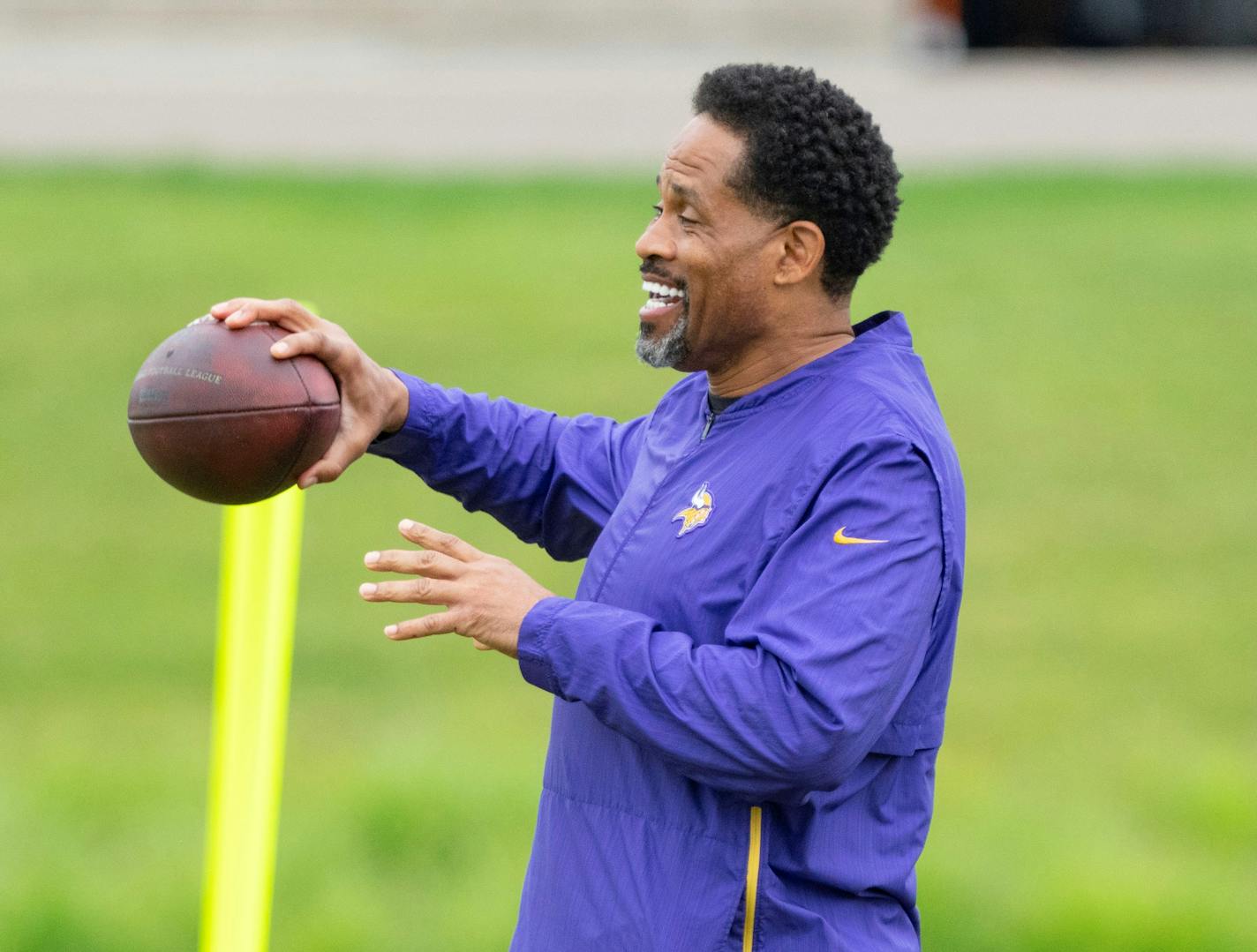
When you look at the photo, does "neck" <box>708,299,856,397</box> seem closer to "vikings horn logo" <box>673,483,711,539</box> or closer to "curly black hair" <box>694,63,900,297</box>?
"curly black hair" <box>694,63,900,297</box>

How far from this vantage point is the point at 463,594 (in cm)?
310

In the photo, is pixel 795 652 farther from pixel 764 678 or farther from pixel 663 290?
pixel 663 290

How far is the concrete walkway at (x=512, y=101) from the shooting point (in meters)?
17.6

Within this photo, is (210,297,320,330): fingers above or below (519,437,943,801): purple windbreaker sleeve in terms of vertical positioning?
above

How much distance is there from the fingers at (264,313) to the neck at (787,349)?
2.66 ft

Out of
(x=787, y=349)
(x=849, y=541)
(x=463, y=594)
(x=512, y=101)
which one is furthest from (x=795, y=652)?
(x=512, y=101)

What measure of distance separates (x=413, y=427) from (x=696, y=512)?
2.86ft

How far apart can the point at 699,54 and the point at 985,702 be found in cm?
1019

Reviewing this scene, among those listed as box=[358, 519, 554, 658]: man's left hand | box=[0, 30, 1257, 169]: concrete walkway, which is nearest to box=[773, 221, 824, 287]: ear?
box=[358, 519, 554, 658]: man's left hand

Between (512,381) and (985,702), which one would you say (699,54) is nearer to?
(512,381)

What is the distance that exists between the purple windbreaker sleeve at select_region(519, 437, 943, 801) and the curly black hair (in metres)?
0.47

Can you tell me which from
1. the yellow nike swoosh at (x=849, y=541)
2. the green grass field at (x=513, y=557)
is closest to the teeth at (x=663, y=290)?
the yellow nike swoosh at (x=849, y=541)

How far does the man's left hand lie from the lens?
3.06 m

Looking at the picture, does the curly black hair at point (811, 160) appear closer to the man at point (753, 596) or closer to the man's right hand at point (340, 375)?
the man at point (753, 596)
